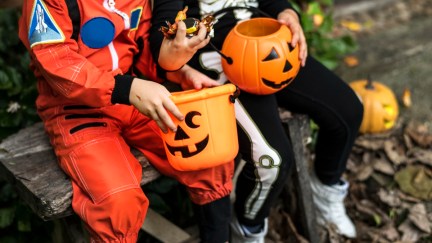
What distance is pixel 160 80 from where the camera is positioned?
2.03 metres

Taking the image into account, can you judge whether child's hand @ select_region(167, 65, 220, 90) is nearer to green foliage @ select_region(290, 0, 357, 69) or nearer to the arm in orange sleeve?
the arm in orange sleeve

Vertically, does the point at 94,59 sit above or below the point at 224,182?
above

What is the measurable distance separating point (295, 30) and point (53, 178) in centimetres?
97

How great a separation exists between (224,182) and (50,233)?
94 centimetres

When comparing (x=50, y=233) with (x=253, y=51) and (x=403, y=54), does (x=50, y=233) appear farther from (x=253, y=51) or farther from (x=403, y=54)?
(x=403, y=54)

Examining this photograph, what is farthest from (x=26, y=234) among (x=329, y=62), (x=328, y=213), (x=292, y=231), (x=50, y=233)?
(x=329, y=62)

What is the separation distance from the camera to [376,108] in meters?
2.77

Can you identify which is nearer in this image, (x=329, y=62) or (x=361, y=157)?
(x=361, y=157)

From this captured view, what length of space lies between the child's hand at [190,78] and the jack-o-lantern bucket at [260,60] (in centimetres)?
8

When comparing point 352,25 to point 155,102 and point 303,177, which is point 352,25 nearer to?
point 303,177

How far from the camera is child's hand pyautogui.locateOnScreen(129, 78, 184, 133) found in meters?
1.50

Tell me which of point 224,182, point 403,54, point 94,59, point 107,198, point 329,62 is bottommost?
point 403,54

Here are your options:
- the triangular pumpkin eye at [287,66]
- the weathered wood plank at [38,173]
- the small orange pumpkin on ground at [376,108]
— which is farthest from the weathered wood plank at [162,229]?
the small orange pumpkin on ground at [376,108]

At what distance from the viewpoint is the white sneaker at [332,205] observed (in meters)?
2.28
